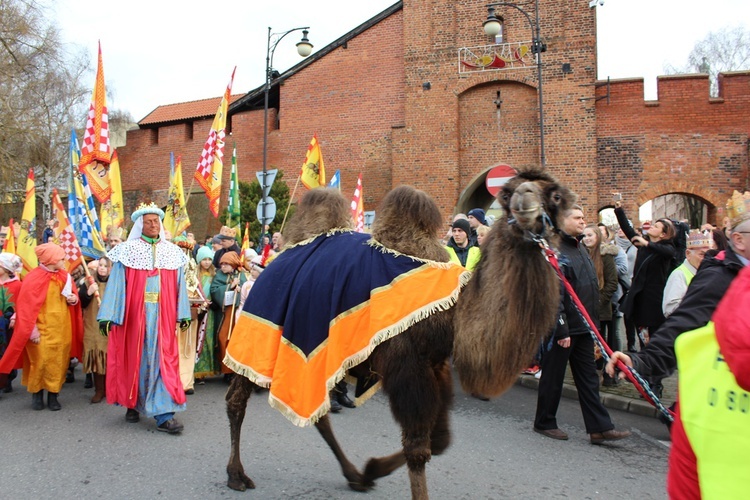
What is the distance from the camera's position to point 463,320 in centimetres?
338

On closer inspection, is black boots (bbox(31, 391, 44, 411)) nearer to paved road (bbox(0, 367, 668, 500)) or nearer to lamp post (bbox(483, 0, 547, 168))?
paved road (bbox(0, 367, 668, 500))

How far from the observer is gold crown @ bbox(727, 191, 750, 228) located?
2793mm

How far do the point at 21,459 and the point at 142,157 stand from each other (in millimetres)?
26671

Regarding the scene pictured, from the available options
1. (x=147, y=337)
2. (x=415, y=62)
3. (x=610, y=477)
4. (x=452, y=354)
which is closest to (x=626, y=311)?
(x=610, y=477)

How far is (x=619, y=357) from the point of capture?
9.11 ft

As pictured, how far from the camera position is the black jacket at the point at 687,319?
2840 millimetres

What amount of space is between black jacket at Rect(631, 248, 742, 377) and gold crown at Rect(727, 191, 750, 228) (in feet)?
0.65

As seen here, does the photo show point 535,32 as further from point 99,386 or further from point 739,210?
point 739,210

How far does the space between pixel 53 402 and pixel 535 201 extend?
20.1ft

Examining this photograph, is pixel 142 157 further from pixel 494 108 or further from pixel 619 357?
pixel 619 357

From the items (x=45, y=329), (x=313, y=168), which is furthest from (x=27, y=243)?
(x=313, y=168)

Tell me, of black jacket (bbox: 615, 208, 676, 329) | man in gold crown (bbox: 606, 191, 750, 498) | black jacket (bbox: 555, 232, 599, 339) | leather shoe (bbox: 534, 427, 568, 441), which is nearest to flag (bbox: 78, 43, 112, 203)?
black jacket (bbox: 555, 232, 599, 339)

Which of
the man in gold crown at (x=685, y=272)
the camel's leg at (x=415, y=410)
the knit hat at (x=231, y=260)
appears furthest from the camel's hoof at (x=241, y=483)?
the knit hat at (x=231, y=260)

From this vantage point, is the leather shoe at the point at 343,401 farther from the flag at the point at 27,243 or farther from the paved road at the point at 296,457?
the flag at the point at 27,243
